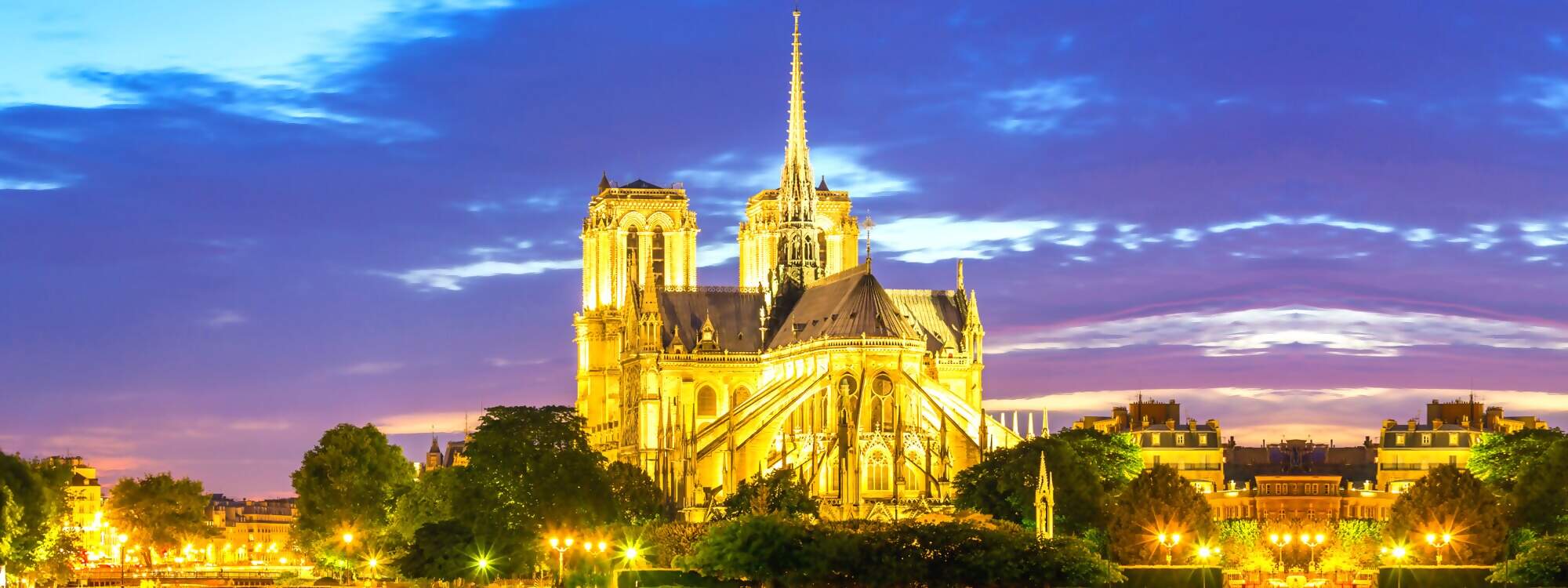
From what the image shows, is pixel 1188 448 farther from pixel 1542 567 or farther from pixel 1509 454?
pixel 1542 567

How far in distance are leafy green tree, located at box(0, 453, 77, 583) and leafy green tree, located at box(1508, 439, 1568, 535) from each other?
72256 mm

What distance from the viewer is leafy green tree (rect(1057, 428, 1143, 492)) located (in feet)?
511

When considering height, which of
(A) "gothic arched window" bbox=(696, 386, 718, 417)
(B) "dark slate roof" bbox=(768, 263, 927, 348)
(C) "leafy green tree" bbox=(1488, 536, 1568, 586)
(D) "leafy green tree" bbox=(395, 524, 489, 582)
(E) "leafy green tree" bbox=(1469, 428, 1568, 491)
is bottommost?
(C) "leafy green tree" bbox=(1488, 536, 1568, 586)

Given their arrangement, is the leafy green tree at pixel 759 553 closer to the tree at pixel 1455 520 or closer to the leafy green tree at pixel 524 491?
the leafy green tree at pixel 524 491

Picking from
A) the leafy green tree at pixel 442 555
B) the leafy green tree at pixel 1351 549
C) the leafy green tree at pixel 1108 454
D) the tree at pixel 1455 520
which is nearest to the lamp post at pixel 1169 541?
the leafy green tree at pixel 1351 549

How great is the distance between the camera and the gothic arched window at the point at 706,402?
196 metres

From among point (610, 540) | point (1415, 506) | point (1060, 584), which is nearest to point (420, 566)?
point (610, 540)

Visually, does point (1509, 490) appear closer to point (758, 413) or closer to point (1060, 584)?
point (1060, 584)

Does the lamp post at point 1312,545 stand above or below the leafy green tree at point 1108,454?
below

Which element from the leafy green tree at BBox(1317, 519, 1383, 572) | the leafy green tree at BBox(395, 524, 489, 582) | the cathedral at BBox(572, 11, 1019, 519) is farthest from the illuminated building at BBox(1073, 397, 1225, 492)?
the leafy green tree at BBox(395, 524, 489, 582)

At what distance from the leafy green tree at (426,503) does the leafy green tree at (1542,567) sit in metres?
51.5

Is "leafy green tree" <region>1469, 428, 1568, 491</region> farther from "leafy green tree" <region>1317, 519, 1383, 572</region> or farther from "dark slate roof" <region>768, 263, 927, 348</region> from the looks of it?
"dark slate roof" <region>768, 263, 927, 348</region>

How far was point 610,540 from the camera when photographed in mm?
144000

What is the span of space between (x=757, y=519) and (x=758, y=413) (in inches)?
2327
